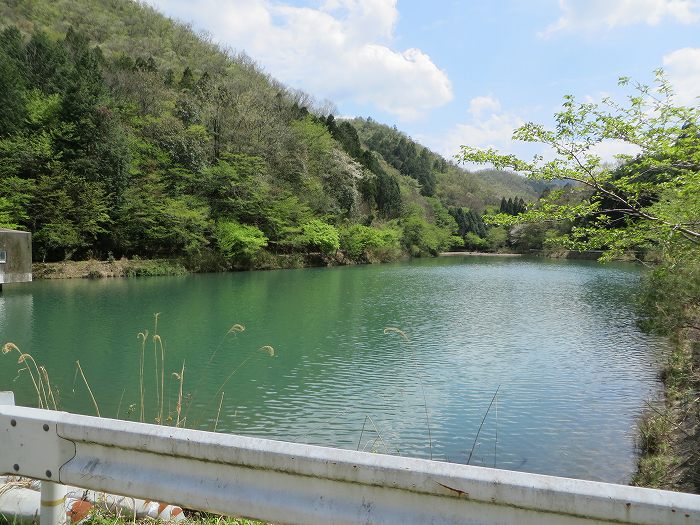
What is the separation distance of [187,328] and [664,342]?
1107cm

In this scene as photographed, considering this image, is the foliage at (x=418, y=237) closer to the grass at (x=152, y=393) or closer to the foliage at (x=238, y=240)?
the foliage at (x=238, y=240)

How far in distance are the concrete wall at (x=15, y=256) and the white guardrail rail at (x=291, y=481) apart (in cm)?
1841

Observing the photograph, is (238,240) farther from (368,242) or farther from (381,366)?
(381,366)

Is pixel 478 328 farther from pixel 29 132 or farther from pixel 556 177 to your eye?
pixel 29 132

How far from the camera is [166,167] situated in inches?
1194

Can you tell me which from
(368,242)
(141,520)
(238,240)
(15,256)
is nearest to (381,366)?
(141,520)

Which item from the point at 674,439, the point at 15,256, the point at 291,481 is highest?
the point at 15,256

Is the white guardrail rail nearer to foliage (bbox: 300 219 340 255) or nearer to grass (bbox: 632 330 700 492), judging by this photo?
grass (bbox: 632 330 700 492)

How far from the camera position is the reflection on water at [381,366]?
632 centimetres

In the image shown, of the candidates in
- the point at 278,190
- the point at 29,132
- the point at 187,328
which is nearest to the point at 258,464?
the point at 187,328

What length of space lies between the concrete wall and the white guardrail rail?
18.4 metres

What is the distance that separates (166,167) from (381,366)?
24.7 metres

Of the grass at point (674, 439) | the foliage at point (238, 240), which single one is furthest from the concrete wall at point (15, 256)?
the grass at point (674, 439)

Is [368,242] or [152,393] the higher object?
[368,242]
